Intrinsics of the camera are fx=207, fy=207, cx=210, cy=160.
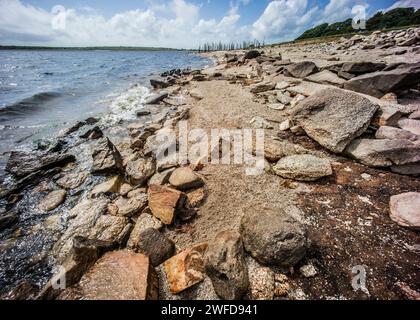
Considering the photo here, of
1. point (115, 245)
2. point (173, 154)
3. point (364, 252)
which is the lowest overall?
point (115, 245)

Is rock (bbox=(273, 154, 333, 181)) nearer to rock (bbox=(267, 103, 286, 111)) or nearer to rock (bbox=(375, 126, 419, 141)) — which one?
rock (bbox=(375, 126, 419, 141))

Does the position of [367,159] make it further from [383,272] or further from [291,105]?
[291,105]

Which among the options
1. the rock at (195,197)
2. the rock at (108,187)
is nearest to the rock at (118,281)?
the rock at (195,197)

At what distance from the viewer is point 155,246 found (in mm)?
2648

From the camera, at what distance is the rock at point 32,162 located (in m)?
4.92

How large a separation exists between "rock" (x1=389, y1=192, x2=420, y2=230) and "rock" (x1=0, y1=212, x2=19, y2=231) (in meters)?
5.85

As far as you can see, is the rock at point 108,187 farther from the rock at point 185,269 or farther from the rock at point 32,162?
the rock at point 185,269

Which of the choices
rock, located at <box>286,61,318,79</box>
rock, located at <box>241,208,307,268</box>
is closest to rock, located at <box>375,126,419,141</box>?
rock, located at <box>241,208,307,268</box>

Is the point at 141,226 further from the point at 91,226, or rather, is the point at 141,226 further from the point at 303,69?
the point at 303,69

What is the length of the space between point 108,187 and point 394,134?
5564 mm

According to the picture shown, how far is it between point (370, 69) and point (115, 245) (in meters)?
8.99

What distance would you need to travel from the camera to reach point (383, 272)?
88.6 inches

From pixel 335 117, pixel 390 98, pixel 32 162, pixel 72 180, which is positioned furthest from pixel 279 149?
pixel 32 162

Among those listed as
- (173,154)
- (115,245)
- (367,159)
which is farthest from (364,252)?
(173,154)
